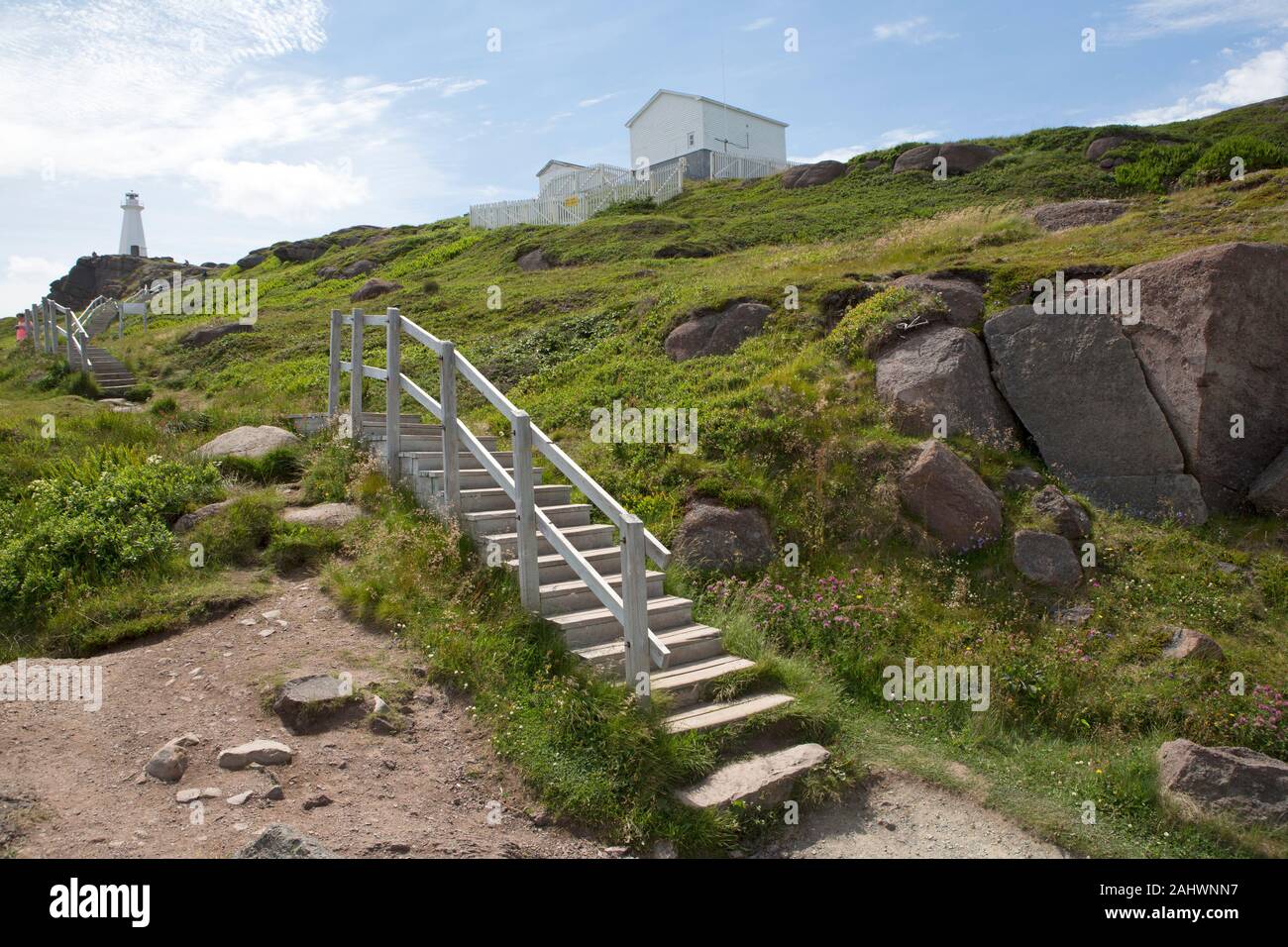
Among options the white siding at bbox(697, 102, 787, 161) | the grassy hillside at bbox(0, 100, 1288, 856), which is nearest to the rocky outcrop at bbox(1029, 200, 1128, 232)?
the grassy hillside at bbox(0, 100, 1288, 856)

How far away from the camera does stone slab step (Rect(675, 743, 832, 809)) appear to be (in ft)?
17.7

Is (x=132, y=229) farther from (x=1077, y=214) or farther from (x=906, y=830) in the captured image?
(x=906, y=830)

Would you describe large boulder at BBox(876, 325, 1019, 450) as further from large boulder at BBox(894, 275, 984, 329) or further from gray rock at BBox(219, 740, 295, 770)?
gray rock at BBox(219, 740, 295, 770)

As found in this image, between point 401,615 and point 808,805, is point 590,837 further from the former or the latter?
point 401,615

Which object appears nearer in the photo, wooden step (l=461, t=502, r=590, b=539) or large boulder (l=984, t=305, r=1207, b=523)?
wooden step (l=461, t=502, r=590, b=539)

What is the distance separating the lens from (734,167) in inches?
1446

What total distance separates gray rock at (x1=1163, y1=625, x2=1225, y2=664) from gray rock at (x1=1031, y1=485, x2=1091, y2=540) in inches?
Answer: 62.8

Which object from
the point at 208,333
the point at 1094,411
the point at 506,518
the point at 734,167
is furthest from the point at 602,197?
the point at 506,518

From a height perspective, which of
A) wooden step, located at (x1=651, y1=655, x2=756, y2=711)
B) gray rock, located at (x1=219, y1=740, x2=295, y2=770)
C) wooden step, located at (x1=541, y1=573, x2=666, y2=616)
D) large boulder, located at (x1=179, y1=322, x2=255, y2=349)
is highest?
large boulder, located at (x1=179, y1=322, x2=255, y2=349)

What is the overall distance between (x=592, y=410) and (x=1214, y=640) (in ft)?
24.7

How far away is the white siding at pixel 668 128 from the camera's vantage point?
3869 cm

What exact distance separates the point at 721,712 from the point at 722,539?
2.73 m

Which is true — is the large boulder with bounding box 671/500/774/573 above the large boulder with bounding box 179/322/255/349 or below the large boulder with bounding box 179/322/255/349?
below

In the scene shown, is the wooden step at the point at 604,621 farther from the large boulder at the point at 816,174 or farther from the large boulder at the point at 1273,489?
the large boulder at the point at 816,174
